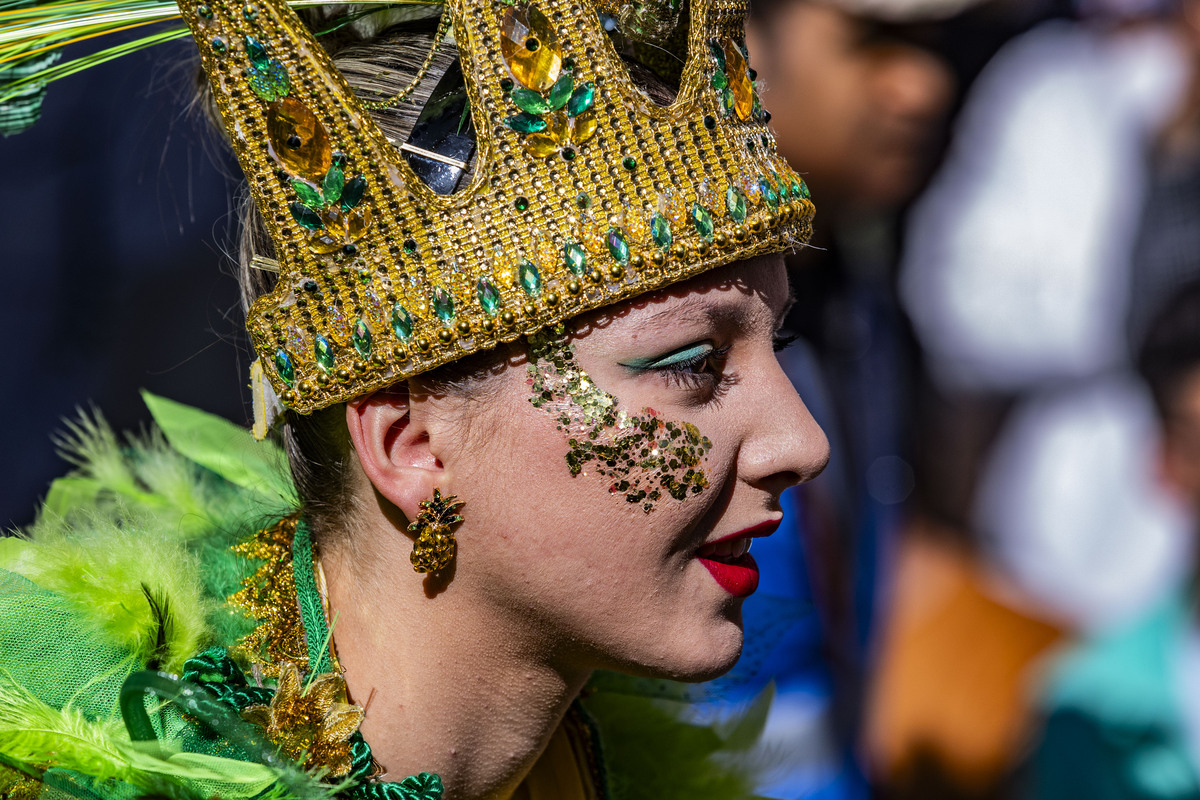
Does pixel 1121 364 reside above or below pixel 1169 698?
above

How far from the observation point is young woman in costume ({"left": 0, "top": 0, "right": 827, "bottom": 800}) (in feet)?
4.37

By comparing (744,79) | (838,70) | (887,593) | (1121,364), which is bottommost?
(887,593)

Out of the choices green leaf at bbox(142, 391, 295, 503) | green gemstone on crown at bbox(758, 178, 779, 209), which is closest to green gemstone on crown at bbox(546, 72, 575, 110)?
green gemstone on crown at bbox(758, 178, 779, 209)

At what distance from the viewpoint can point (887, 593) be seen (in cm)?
371

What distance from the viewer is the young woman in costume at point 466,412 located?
1.33m

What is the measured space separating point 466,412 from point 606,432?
0.63ft

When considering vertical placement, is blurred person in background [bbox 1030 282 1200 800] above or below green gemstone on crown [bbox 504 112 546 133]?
below

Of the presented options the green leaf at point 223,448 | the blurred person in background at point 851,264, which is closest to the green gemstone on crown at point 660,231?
the green leaf at point 223,448

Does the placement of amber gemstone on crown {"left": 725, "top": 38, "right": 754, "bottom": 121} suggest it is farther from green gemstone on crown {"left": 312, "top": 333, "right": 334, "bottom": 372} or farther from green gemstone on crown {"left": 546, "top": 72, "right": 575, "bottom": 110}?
green gemstone on crown {"left": 312, "top": 333, "right": 334, "bottom": 372}

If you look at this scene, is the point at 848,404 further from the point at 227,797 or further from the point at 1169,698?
the point at 227,797

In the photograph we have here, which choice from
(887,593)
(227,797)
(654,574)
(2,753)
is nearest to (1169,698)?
(887,593)

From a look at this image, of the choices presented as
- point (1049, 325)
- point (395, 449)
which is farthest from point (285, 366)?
point (1049, 325)

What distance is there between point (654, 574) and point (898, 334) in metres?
2.84

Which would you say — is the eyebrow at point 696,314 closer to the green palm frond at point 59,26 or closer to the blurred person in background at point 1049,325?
the green palm frond at point 59,26
